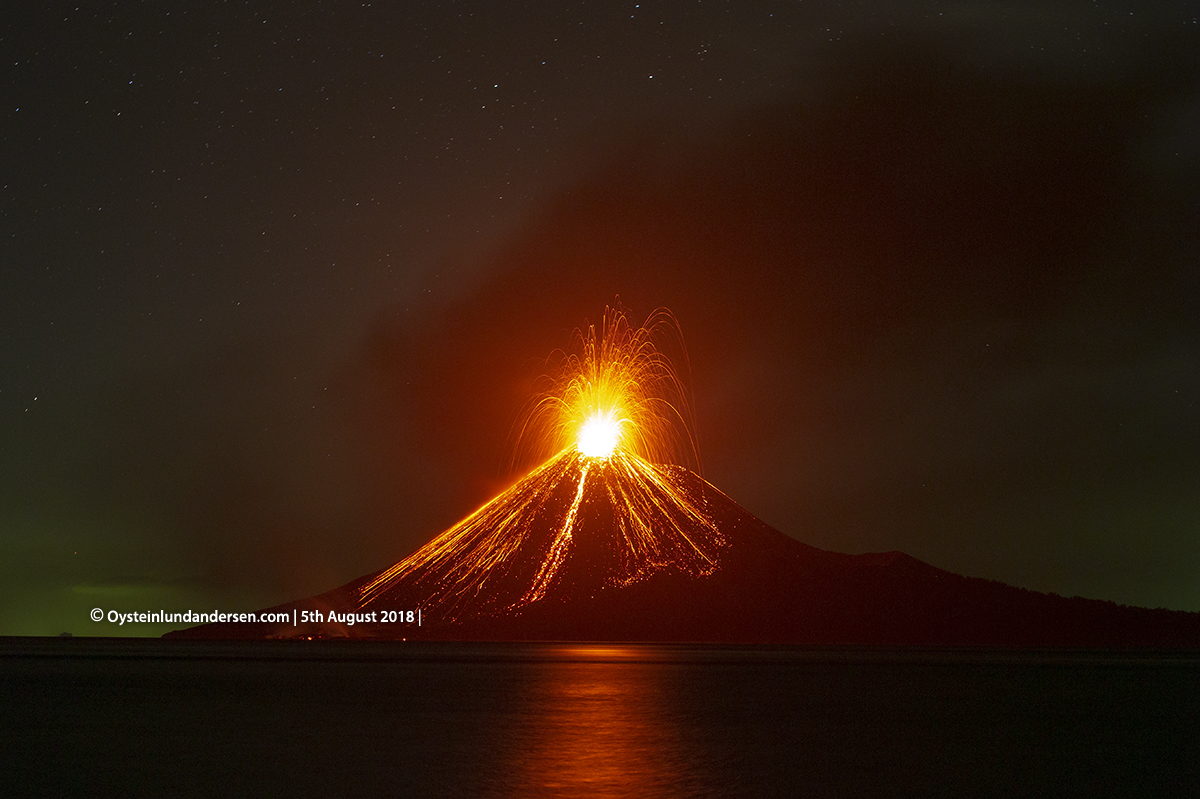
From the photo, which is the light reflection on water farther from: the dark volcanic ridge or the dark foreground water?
the dark volcanic ridge

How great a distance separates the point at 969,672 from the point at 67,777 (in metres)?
40.5

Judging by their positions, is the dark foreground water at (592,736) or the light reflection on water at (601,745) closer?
the light reflection on water at (601,745)

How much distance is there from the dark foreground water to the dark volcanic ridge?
76.8 m

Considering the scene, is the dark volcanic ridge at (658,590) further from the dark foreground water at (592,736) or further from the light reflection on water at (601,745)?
the light reflection on water at (601,745)

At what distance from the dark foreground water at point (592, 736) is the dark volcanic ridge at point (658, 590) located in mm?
76774

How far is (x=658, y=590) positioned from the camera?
137 m

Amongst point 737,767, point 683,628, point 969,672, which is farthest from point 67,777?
point 683,628

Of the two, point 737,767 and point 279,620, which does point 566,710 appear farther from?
point 279,620

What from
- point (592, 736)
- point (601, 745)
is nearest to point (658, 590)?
point (592, 736)

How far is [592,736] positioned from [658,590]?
11759cm

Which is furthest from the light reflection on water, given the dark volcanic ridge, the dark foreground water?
the dark volcanic ridge

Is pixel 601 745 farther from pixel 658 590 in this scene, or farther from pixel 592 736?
pixel 658 590

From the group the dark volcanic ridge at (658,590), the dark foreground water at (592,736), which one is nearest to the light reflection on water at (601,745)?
the dark foreground water at (592,736)

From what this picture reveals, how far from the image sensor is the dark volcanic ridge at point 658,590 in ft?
413
